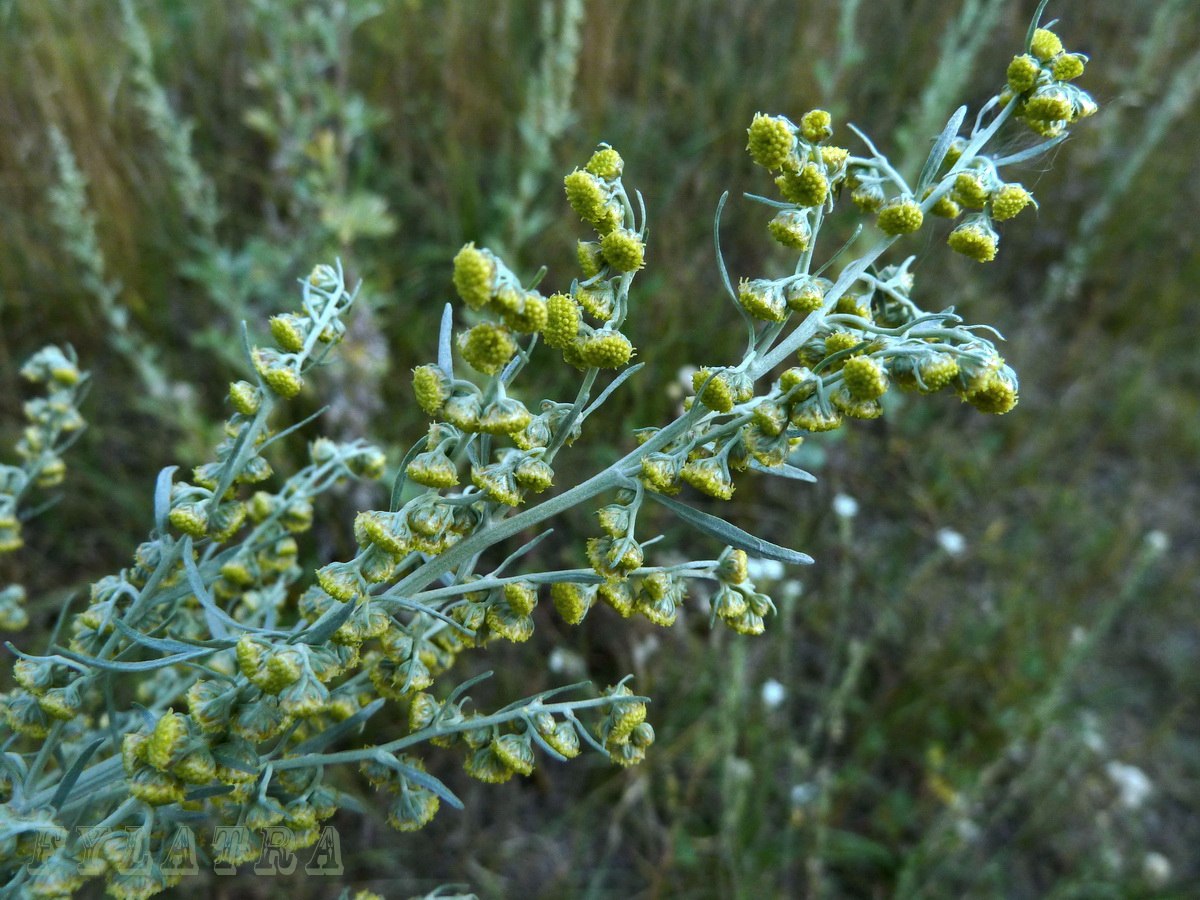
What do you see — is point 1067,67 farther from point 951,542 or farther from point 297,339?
point 951,542

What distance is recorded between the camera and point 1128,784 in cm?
296

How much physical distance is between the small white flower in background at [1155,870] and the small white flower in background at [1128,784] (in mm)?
169

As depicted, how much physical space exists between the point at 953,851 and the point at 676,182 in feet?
8.63

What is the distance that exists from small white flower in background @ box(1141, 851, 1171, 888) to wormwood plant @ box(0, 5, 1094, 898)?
96.3 inches

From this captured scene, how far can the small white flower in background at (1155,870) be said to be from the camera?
2.86m

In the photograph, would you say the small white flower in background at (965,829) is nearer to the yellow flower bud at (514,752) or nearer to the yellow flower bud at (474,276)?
the yellow flower bud at (514,752)

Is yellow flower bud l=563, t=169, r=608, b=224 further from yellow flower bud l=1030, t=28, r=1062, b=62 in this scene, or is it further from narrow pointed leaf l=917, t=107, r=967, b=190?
yellow flower bud l=1030, t=28, r=1062, b=62

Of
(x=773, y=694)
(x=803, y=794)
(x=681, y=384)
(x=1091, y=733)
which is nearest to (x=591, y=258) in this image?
(x=773, y=694)

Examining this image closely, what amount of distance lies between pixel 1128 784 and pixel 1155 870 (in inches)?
10.1

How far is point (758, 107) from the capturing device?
4125 millimetres

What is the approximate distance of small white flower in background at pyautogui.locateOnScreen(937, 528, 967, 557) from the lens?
3.17 meters

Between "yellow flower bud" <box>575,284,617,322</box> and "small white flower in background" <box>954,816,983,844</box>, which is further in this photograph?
"small white flower in background" <box>954,816,983,844</box>

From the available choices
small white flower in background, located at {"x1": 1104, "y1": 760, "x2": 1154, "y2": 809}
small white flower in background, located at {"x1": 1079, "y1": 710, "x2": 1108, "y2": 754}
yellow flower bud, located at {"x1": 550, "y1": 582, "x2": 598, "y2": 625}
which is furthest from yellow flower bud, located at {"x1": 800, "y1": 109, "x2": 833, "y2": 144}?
small white flower in background, located at {"x1": 1104, "y1": 760, "x2": 1154, "y2": 809}

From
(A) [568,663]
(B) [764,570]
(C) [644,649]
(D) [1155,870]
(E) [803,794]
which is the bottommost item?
(D) [1155,870]
